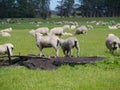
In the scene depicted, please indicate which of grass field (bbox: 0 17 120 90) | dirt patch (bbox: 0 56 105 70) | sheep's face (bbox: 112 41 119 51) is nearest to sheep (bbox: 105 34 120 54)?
sheep's face (bbox: 112 41 119 51)

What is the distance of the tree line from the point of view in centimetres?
9969

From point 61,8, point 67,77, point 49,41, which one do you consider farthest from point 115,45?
point 61,8

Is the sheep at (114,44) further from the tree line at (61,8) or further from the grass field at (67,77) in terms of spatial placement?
the tree line at (61,8)

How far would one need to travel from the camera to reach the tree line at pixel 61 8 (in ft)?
327

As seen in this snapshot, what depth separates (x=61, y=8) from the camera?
122 m

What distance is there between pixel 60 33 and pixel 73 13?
9080cm

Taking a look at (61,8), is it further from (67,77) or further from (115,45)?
(67,77)

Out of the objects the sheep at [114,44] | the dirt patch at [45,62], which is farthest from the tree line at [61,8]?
the dirt patch at [45,62]

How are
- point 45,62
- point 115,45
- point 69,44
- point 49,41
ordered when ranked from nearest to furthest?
point 45,62
point 69,44
point 49,41
point 115,45

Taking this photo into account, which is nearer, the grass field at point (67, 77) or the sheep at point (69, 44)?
the grass field at point (67, 77)

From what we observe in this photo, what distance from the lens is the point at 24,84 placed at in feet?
38.1

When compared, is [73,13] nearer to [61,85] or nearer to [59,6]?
[59,6]

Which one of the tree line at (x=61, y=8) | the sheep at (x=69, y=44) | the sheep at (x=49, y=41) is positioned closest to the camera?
the sheep at (x=69, y=44)

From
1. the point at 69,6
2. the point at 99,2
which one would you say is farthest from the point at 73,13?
the point at 99,2
